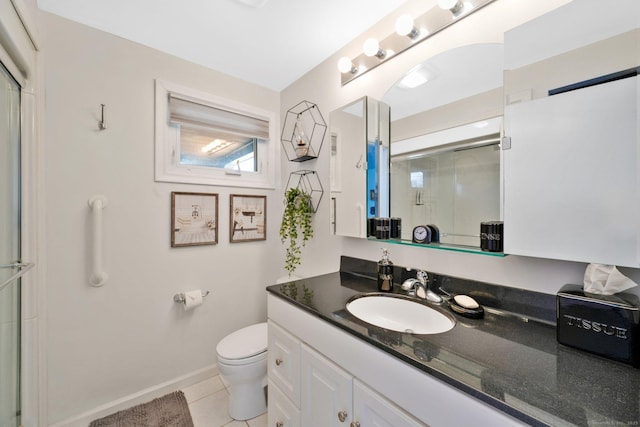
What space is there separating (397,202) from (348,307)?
602mm

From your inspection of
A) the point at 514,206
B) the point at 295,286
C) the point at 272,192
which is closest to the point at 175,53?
the point at 272,192

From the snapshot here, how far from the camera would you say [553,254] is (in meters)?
0.88

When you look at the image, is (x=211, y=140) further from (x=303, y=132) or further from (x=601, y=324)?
(x=601, y=324)

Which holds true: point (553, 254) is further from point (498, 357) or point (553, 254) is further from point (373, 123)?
point (373, 123)

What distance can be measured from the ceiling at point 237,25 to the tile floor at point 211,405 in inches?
90.8

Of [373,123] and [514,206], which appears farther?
[373,123]

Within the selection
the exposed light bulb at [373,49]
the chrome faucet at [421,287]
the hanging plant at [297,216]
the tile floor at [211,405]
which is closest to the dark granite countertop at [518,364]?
the chrome faucet at [421,287]

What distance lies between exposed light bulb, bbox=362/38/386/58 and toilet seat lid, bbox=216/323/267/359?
178 cm

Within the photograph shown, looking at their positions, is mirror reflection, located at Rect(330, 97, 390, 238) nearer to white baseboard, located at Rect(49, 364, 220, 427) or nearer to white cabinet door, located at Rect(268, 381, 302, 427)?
white cabinet door, located at Rect(268, 381, 302, 427)

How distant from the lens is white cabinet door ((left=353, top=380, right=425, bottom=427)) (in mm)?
725

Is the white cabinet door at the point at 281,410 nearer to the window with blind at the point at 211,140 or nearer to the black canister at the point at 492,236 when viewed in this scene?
the black canister at the point at 492,236

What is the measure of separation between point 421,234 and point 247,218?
4.51 feet

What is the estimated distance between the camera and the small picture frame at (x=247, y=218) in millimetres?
2006

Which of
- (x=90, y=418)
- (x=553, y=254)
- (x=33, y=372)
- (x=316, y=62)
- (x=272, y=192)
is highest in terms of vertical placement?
(x=316, y=62)
